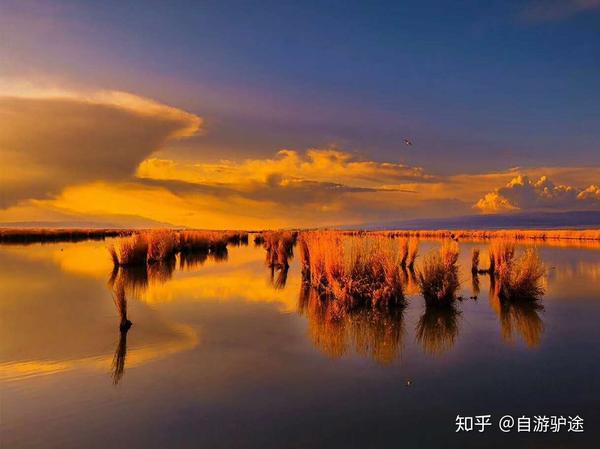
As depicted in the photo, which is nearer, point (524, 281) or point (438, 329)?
point (438, 329)

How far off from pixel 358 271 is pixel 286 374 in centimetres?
542

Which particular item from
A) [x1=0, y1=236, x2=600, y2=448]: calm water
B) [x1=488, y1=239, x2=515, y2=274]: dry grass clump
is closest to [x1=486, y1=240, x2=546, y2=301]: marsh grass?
[x1=0, y1=236, x2=600, y2=448]: calm water

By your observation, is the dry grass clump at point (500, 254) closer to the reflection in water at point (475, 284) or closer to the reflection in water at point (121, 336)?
the reflection in water at point (475, 284)

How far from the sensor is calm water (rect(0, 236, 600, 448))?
13.7 feet

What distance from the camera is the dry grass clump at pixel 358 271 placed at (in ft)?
32.3

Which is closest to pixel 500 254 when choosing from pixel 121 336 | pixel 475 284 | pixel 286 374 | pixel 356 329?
pixel 475 284

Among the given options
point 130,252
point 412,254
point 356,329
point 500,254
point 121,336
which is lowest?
point 121,336

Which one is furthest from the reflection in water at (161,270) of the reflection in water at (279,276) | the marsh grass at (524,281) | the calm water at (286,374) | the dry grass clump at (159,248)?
the marsh grass at (524,281)

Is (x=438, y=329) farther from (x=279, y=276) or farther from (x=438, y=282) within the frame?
(x=279, y=276)

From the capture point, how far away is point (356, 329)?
7.77 meters

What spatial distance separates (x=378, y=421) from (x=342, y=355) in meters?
2.05

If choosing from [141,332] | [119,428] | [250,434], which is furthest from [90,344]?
[250,434]

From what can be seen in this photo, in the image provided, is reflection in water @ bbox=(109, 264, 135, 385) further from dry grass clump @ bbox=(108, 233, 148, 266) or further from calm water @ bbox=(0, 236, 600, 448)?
dry grass clump @ bbox=(108, 233, 148, 266)

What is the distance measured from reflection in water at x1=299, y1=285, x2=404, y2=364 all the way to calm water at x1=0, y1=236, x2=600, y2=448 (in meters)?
0.04
